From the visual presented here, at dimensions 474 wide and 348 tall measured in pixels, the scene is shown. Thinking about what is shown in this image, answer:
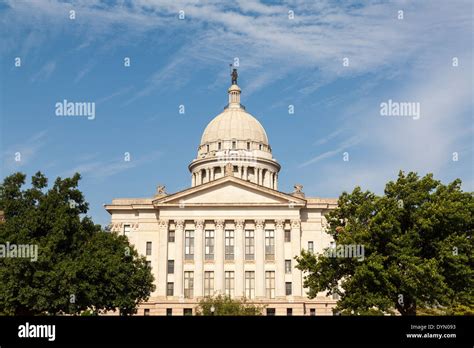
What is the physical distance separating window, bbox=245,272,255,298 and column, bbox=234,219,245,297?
0.58 m

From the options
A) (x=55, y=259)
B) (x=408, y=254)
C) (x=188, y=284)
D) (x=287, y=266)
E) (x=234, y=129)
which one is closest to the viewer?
(x=408, y=254)

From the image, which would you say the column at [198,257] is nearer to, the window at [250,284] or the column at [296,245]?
the window at [250,284]

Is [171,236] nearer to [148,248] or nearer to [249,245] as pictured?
[148,248]

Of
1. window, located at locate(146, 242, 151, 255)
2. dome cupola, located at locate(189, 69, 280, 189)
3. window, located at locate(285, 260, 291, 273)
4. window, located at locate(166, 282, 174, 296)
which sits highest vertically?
dome cupola, located at locate(189, 69, 280, 189)

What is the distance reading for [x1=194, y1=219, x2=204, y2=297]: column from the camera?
72.7m

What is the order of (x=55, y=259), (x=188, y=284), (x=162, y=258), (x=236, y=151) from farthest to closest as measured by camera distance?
1. (x=236, y=151)
2. (x=162, y=258)
3. (x=188, y=284)
4. (x=55, y=259)

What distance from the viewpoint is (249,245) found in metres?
74.5

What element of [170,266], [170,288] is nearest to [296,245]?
[170,266]

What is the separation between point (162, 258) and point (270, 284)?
12.1 m

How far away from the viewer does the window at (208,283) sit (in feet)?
239

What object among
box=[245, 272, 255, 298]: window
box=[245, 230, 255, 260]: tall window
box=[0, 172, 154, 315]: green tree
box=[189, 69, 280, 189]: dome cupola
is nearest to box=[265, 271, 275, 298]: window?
box=[245, 272, 255, 298]: window

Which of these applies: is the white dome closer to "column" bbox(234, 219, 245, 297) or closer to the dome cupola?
the dome cupola

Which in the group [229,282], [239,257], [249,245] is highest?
[249,245]
